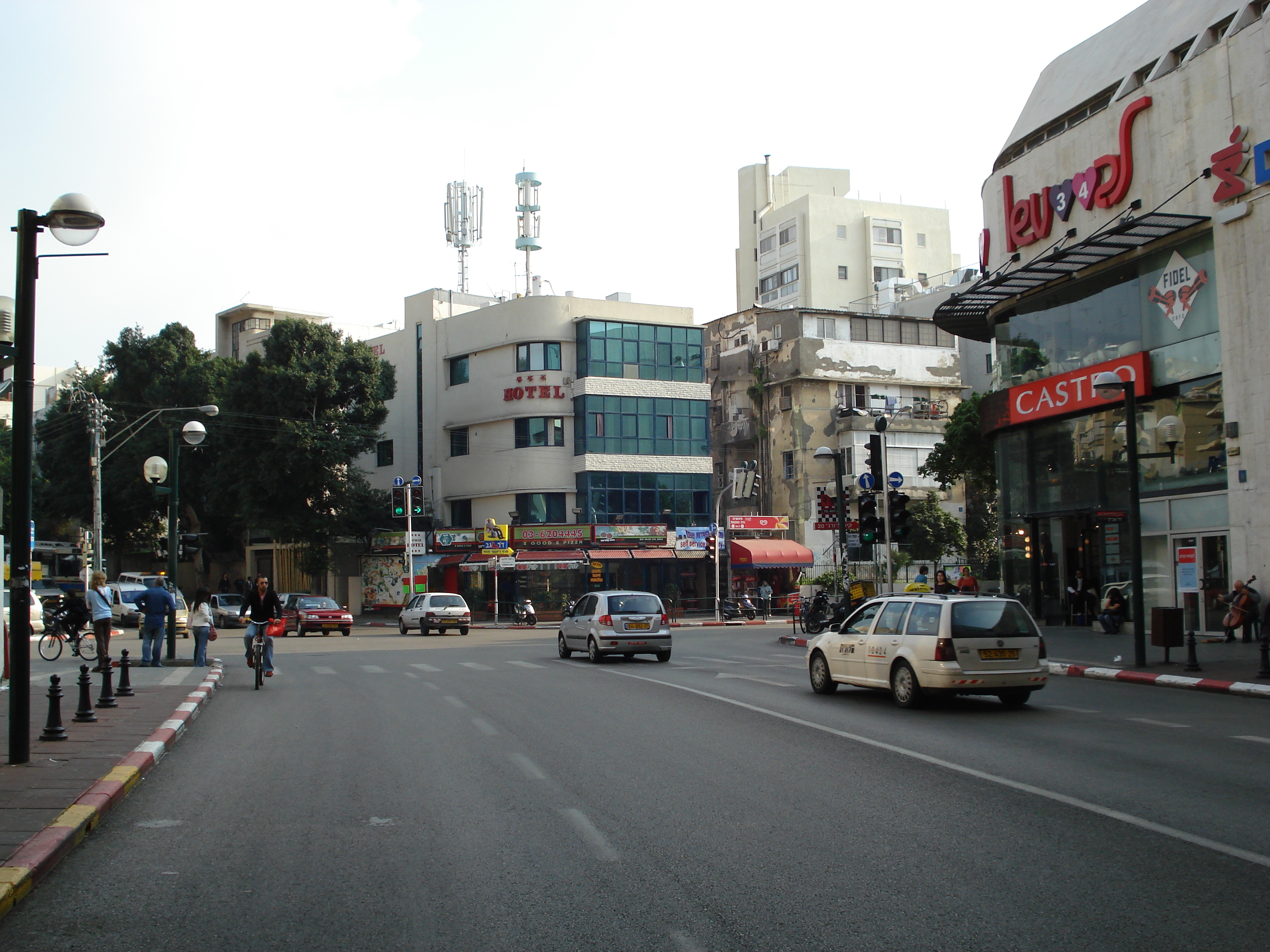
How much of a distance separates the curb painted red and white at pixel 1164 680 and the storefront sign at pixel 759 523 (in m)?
35.7

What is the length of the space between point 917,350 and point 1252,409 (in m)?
41.2

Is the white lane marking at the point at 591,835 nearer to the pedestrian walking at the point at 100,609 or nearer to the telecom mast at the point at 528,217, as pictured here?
the pedestrian walking at the point at 100,609

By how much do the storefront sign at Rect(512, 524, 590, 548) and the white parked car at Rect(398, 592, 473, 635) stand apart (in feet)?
33.9

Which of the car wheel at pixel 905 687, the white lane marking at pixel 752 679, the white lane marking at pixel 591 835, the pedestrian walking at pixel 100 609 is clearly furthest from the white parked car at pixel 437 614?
the white lane marking at pixel 591 835

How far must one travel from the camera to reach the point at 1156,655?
21781 mm

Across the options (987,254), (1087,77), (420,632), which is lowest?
(420,632)

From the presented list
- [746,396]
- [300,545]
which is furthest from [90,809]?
[746,396]

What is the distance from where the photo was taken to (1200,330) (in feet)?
82.6

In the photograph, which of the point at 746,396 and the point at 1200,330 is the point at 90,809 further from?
the point at 746,396

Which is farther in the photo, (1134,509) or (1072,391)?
(1072,391)

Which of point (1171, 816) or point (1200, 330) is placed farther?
point (1200, 330)

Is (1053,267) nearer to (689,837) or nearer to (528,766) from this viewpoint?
(528,766)

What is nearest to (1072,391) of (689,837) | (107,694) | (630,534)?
(107,694)

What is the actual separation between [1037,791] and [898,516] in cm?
1778
